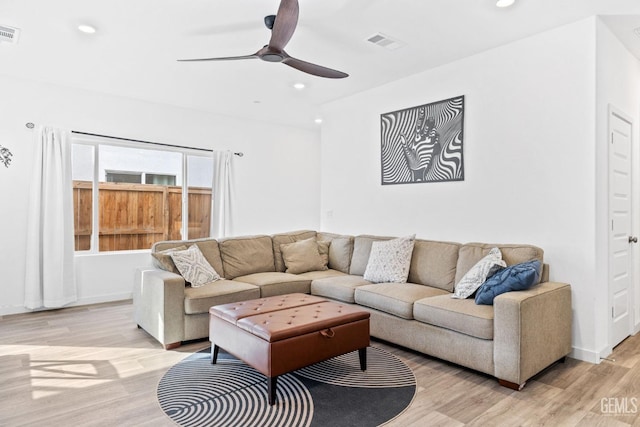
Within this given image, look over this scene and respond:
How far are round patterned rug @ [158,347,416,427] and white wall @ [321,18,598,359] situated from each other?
155 cm

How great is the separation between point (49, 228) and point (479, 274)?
178 inches

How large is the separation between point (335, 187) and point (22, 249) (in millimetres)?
3753

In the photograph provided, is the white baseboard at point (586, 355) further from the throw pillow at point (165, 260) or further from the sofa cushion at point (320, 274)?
the throw pillow at point (165, 260)

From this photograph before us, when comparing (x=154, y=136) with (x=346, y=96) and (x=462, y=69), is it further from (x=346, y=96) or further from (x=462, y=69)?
(x=462, y=69)

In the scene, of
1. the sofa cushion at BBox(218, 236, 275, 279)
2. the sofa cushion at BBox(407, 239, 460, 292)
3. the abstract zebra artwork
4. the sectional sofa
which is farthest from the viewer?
the sofa cushion at BBox(218, 236, 275, 279)

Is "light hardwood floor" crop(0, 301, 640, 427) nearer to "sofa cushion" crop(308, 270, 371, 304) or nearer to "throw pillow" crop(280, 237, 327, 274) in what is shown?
"sofa cushion" crop(308, 270, 371, 304)

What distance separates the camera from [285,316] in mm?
2672

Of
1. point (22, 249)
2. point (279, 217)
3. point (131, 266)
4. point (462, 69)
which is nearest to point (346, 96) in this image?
point (462, 69)

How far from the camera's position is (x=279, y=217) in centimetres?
679

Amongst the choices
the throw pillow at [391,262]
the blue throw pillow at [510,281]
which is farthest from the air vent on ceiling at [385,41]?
the blue throw pillow at [510,281]

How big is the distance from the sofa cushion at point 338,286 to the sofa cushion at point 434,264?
1.63 ft

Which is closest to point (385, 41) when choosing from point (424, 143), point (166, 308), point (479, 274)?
point (424, 143)

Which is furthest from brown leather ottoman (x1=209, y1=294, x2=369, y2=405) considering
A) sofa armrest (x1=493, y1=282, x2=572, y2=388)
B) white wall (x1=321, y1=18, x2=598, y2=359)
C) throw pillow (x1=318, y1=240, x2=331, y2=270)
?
white wall (x1=321, y1=18, x2=598, y2=359)

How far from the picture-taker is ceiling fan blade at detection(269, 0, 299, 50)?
229 centimetres
